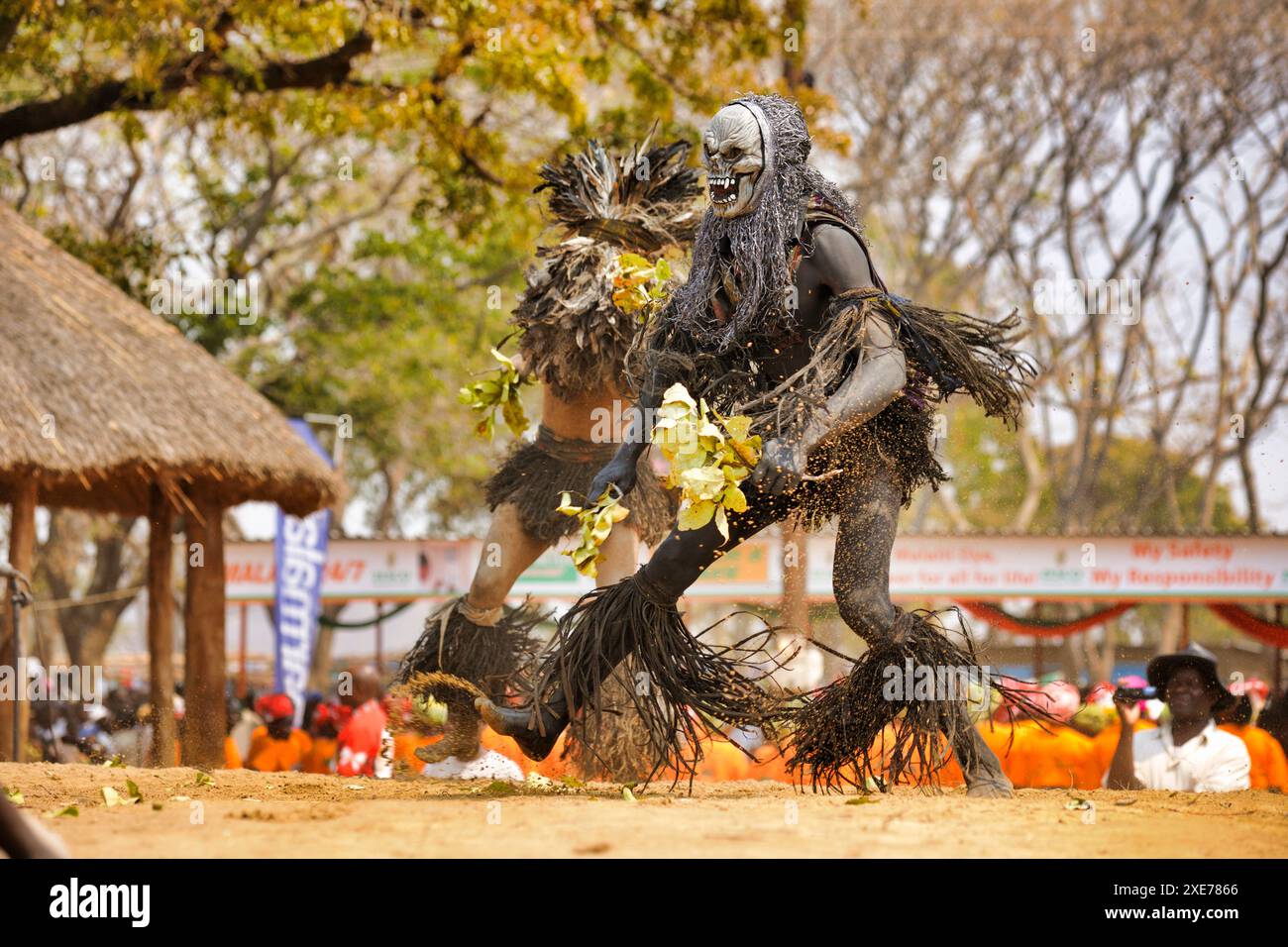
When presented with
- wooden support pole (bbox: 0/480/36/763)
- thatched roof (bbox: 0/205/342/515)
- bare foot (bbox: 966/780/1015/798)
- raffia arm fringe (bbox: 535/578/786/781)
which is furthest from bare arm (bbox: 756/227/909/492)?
wooden support pole (bbox: 0/480/36/763)

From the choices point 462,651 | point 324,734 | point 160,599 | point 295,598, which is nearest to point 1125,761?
point 462,651

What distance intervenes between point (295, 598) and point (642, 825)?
11282 millimetres

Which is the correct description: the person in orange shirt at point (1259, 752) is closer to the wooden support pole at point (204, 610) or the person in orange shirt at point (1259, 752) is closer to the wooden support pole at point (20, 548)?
the wooden support pole at point (204, 610)

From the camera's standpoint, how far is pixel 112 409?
10.6 metres

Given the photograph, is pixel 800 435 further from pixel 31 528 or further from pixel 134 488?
pixel 134 488

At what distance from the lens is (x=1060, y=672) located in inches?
832

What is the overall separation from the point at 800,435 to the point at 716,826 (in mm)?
1229

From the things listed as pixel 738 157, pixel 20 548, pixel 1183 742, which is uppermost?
pixel 738 157

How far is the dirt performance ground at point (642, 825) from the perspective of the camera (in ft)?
11.6

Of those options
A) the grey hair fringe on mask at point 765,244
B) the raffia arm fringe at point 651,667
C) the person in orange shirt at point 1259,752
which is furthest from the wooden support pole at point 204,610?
the grey hair fringe on mask at point 765,244

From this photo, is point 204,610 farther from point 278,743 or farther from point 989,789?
point 989,789

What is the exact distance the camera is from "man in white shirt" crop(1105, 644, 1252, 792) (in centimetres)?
723

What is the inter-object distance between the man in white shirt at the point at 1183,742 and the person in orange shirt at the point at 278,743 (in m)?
5.34

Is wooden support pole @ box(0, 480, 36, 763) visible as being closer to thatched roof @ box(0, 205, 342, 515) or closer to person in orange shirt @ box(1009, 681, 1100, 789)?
thatched roof @ box(0, 205, 342, 515)
